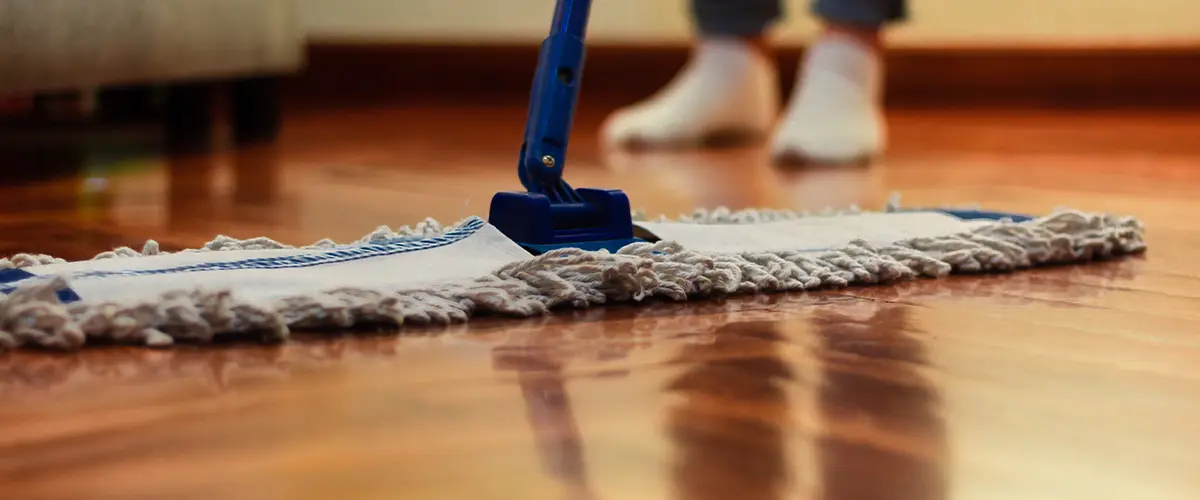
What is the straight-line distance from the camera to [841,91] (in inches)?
67.0

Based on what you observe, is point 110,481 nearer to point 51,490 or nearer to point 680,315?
point 51,490

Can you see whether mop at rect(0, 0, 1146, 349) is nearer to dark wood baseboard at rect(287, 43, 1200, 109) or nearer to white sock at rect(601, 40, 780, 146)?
white sock at rect(601, 40, 780, 146)

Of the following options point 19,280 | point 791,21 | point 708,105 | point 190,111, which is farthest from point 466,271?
point 791,21

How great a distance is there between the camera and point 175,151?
5.71 ft

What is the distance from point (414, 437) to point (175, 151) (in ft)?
4.53

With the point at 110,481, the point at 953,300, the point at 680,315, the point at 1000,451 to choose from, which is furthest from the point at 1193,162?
the point at 110,481

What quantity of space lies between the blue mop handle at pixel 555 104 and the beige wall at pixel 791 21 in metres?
2.10

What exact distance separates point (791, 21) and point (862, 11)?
4.07 ft

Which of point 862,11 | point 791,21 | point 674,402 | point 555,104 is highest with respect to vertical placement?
point 791,21

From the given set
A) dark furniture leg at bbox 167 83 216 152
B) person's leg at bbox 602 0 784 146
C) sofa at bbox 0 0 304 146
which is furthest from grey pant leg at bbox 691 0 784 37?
dark furniture leg at bbox 167 83 216 152

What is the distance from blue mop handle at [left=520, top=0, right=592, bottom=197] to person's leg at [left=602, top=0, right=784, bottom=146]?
3.69 ft

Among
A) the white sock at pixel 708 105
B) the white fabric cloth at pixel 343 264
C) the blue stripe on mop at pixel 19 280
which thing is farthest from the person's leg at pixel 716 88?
the blue stripe on mop at pixel 19 280

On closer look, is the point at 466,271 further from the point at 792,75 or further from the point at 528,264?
the point at 792,75

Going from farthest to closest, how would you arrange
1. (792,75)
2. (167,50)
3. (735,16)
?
1. (792,75)
2. (735,16)
3. (167,50)
